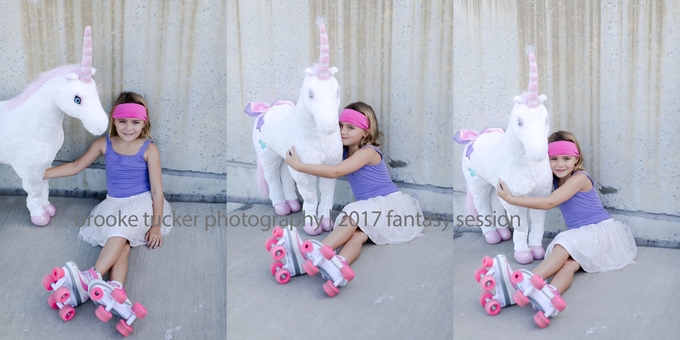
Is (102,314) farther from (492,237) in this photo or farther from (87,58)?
(492,237)

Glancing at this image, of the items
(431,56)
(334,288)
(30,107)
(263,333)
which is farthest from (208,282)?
(431,56)

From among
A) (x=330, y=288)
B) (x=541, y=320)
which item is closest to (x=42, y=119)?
(x=330, y=288)

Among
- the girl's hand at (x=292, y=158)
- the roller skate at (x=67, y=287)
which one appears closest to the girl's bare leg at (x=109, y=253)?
the roller skate at (x=67, y=287)

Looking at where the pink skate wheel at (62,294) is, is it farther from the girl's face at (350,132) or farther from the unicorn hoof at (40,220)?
the girl's face at (350,132)

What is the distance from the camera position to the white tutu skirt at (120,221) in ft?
8.14

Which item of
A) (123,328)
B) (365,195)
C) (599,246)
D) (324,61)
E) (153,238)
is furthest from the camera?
(365,195)

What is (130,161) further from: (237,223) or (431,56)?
(431,56)

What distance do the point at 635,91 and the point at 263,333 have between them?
168 centimetres

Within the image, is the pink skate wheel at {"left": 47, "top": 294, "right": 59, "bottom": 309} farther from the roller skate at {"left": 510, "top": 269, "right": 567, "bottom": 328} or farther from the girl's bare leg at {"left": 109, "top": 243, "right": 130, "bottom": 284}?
the roller skate at {"left": 510, "top": 269, "right": 567, "bottom": 328}

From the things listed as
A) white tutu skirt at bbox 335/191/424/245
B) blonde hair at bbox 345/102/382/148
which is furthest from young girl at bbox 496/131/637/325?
blonde hair at bbox 345/102/382/148

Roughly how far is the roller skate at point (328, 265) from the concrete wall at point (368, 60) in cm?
68

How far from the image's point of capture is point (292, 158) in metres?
2.45

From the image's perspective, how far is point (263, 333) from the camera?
220 cm

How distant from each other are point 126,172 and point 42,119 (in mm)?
375
